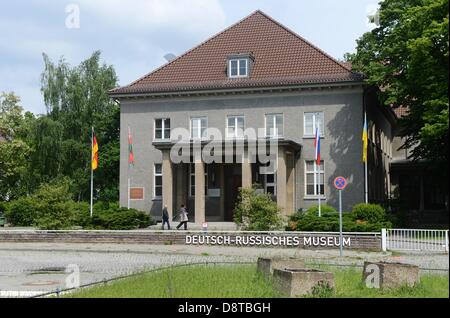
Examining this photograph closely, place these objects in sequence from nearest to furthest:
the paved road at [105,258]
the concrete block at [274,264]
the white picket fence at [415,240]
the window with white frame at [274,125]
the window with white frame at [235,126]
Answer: the concrete block at [274,264]
the paved road at [105,258]
the white picket fence at [415,240]
the window with white frame at [274,125]
the window with white frame at [235,126]

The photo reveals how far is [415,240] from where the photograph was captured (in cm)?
2236

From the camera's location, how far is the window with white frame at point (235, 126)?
125ft

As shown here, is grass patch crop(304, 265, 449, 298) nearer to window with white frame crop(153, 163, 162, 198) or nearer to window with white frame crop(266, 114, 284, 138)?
window with white frame crop(266, 114, 284, 138)

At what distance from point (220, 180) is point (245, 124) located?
386 cm

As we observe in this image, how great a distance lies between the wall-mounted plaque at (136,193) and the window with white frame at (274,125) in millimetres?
9160

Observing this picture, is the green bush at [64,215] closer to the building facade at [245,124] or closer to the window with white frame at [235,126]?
the building facade at [245,124]

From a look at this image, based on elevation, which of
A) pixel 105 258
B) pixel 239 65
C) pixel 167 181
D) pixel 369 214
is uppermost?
pixel 239 65

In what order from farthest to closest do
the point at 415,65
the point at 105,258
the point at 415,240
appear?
the point at 415,65, the point at 415,240, the point at 105,258

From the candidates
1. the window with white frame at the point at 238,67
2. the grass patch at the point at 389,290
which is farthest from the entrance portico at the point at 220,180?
the grass patch at the point at 389,290

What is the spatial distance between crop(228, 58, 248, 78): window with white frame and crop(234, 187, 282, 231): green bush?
43.5 ft

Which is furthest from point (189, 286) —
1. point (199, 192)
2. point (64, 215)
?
point (199, 192)

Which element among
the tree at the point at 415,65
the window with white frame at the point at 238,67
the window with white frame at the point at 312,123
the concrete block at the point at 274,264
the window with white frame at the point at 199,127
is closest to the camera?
the concrete block at the point at 274,264

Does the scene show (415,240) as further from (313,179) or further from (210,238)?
(313,179)

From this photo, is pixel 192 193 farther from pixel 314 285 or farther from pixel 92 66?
pixel 314 285
